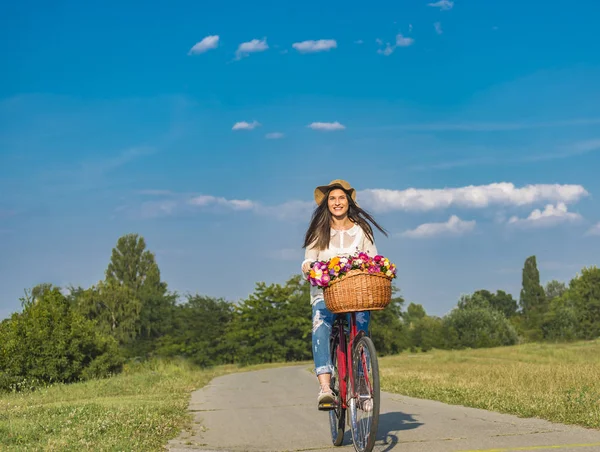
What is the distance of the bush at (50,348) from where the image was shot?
741 inches

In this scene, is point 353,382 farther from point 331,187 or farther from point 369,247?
point 331,187

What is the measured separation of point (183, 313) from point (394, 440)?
119 feet

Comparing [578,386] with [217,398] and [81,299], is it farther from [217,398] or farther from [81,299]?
[81,299]

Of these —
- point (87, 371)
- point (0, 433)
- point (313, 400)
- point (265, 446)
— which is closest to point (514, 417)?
point (265, 446)

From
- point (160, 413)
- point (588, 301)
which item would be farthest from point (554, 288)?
point (160, 413)

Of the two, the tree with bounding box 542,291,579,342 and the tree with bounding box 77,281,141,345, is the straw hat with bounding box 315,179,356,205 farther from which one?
the tree with bounding box 542,291,579,342

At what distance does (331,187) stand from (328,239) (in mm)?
567

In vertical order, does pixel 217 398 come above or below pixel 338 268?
below

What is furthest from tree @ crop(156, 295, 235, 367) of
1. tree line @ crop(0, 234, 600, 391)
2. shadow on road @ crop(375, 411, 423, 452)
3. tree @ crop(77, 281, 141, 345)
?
shadow on road @ crop(375, 411, 423, 452)

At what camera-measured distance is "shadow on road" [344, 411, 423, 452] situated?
6098mm

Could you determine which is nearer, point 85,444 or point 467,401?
point 85,444

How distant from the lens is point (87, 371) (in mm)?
19625

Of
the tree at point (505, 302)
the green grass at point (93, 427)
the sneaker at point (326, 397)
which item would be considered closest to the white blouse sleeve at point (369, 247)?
the sneaker at point (326, 397)

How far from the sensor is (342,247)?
6457 millimetres
